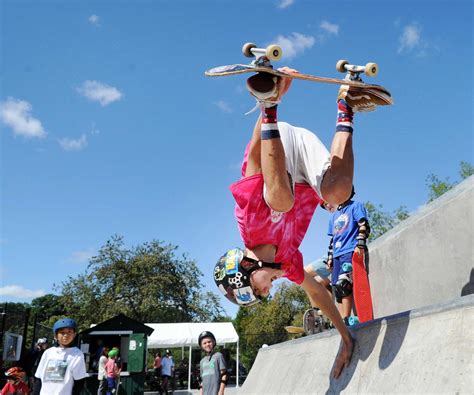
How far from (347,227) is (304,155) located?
8.29 ft

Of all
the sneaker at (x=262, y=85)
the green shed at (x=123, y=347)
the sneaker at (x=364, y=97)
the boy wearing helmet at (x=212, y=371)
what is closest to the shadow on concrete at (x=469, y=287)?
the sneaker at (x=364, y=97)

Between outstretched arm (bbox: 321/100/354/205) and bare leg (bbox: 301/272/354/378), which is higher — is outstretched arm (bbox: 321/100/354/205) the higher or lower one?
the higher one

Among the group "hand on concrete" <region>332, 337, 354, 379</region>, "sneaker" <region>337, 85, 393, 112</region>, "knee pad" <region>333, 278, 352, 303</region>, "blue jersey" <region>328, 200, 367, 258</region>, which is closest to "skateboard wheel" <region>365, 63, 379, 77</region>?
"sneaker" <region>337, 85, 393, 112</region>

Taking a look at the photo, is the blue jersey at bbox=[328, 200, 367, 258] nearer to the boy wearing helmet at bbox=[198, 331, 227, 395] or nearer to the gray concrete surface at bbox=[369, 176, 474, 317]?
the gray concrete surface at bbox=[369, 176, 474, 317]

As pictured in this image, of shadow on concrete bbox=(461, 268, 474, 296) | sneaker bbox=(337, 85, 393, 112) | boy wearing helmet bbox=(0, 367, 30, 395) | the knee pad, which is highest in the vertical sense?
sneaker bbox=(337, 85, 393, 112)

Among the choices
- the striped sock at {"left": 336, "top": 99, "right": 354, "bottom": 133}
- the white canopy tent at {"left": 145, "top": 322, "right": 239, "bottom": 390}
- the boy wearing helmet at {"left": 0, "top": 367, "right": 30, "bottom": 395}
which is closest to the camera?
the striped sock at {"left": 336, "top": 99, "right": 354, "bottom": 133}

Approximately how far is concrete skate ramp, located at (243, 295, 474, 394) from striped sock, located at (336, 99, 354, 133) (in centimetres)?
122

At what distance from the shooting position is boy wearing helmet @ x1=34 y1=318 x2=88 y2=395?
489cm

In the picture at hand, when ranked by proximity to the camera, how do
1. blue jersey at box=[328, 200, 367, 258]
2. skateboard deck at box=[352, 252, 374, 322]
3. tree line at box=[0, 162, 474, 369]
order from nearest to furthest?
skateboard deck at box=[352, 252, 374, 322]
blue jersey at box=[328, 200, 367, 258]
tree line at box=[0, 162, 474, 369]

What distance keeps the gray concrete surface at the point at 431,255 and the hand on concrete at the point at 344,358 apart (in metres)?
1.49

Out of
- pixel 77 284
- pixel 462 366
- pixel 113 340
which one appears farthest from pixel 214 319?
pixel 462 366

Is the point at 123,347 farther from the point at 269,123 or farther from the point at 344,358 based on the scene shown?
the point at 269,123

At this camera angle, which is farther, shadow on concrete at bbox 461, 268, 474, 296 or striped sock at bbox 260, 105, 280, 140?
shadow on concrete at bbox 461, 268, 474, 296

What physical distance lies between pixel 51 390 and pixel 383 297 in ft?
12.9
